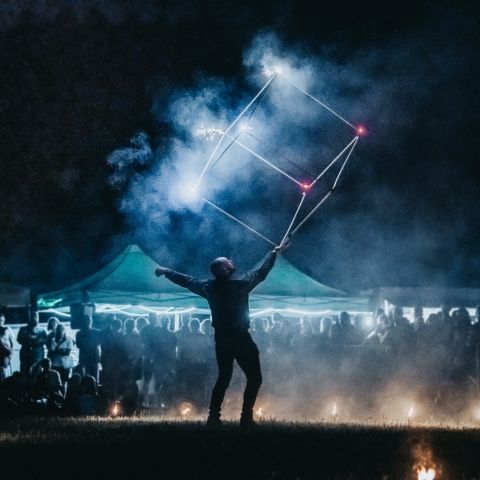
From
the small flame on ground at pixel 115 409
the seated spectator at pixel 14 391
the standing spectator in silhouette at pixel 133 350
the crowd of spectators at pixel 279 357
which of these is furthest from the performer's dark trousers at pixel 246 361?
the standing spectator in silhouette at pixel 133 350

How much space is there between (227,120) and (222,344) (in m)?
9.75

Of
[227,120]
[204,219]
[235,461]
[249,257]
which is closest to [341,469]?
[235,461]

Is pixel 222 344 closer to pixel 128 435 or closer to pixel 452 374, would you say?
pixel 128 435

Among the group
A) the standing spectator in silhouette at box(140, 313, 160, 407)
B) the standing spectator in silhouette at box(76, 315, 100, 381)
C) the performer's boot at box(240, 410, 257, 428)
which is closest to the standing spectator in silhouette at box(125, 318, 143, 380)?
the standing spectator in silhouette at box(140, 313, 160, 407)

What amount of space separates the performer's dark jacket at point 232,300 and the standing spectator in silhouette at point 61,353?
6293 millimetres

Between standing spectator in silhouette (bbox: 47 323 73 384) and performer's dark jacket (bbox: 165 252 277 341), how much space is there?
20.6 ft

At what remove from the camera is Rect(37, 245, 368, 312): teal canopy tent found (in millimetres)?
18438

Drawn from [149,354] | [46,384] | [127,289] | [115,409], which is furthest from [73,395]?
[127,289]

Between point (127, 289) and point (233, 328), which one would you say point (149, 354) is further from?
point (233, 328)

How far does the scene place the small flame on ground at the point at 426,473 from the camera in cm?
681

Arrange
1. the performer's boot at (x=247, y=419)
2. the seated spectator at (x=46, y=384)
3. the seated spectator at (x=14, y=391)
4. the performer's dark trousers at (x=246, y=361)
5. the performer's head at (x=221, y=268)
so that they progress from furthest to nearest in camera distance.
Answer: the seated spectator at (x=46, y=384) < the seated spectator at (x=14, y=391) < the performer's head at (x=221, y=268) < the performer's dark trousers at (x=246, y=361) < the performer's boot at (x=247, y=419)

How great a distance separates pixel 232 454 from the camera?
23.1 feet

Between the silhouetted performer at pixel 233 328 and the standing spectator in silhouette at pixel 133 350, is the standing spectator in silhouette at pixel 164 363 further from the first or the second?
the silhouetted performer at pixel 233 328

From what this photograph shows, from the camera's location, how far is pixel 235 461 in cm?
693
